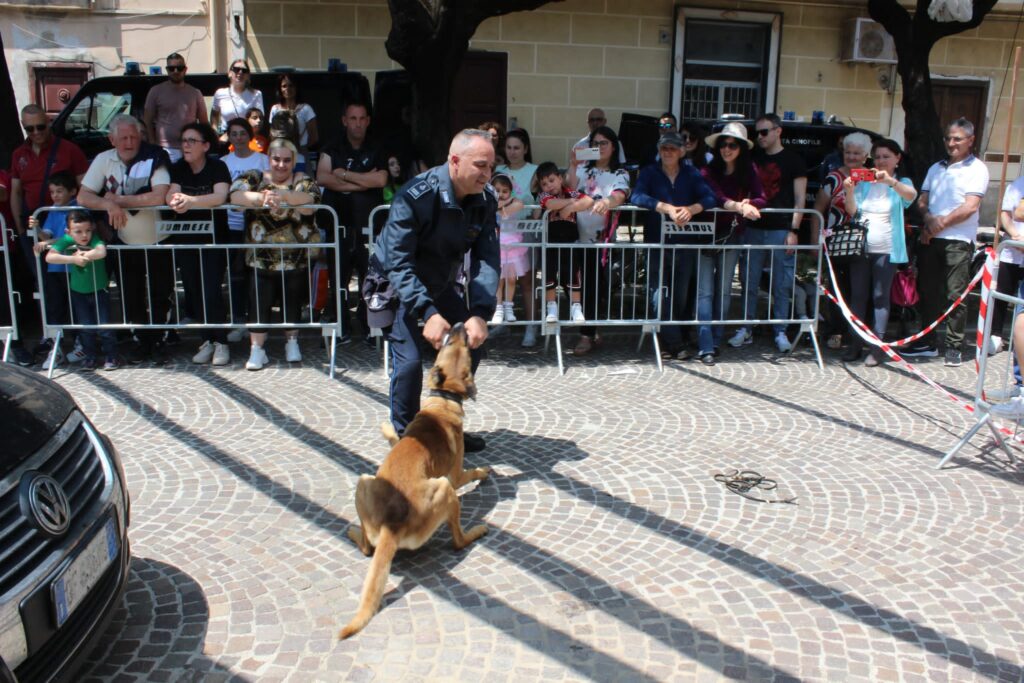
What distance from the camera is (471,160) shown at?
4547mm

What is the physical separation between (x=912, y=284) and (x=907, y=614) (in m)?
5.18

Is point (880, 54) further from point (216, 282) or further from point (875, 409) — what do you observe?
point (216, 282)

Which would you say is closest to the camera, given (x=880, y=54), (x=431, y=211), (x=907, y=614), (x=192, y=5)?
(x=907, y=614)

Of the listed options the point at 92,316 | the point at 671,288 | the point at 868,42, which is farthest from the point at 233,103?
the point at 868,42

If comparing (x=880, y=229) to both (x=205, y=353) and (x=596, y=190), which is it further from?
(x=205, y=353)

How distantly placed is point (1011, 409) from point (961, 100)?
1377cm

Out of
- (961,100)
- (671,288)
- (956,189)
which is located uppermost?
(961,100)

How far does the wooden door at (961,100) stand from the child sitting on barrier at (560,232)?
1198cm

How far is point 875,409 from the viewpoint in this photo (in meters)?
6.45

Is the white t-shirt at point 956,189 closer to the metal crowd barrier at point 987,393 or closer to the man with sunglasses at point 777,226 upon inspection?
the man with sunglasses at point 777,226

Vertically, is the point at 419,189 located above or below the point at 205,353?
above

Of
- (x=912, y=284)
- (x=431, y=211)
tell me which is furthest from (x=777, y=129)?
(x=431, y=211)

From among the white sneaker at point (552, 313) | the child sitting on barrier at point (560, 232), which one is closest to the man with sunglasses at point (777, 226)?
the child sitting on barrier at point (560, 232)

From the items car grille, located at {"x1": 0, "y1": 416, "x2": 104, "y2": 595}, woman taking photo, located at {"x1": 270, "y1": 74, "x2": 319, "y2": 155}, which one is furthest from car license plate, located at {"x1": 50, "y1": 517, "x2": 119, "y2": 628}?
woman taking photo, located at {"x1": 270, "y1": 74, "x2": 319, "y2": 155}
